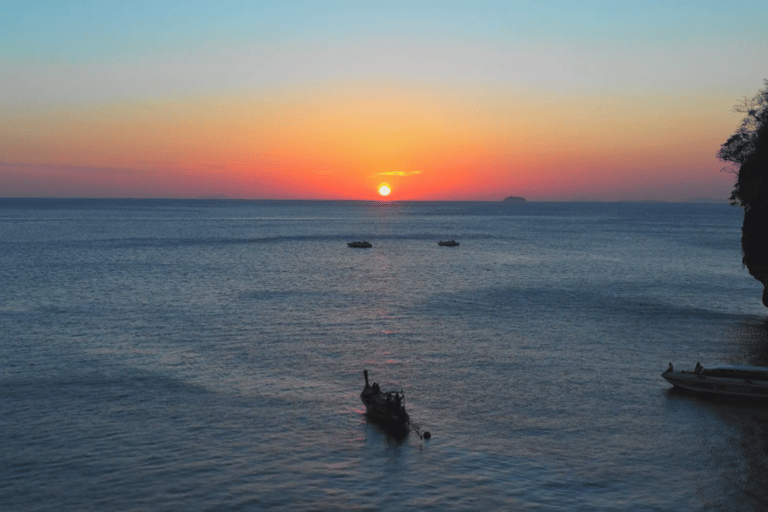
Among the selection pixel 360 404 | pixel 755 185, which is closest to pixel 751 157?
pixel 755 185

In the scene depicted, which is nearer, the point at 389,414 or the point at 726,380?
the point at 389,414

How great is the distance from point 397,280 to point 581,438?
7330 centimetres

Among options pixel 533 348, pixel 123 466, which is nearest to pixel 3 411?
pixel 123 466

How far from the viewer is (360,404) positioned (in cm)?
4628

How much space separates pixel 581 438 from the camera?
4028 centimetres

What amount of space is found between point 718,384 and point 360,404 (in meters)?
26.3

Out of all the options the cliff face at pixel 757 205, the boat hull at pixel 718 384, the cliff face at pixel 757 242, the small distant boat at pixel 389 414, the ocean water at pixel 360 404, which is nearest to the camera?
the ocean water at pixel 360 404

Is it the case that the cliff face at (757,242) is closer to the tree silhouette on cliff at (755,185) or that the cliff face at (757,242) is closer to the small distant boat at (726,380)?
the tree silhouette on cliff at (755,185)

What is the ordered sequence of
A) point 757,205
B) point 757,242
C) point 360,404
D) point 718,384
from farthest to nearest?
point 757,242
point 757,205
point 718,384
point 360,404

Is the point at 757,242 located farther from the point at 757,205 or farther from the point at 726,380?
the point at 726,380

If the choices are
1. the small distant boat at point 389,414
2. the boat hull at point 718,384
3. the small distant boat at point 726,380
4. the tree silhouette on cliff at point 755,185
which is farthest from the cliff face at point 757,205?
the small distant boat at point 389,414

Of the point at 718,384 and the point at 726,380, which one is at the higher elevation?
the point at 726,380

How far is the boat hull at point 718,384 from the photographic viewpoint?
154 feet

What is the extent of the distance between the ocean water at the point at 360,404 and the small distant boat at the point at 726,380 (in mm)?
1127
